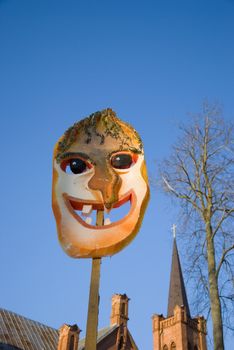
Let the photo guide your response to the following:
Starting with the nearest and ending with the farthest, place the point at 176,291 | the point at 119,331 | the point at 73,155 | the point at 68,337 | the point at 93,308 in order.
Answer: the point at 93,308, the point at 73,155, the point at 68,337, the point at 119,331, the point at 176,291

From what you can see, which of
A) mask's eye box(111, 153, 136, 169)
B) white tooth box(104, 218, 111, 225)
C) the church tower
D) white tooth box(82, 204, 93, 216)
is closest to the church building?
the church tower

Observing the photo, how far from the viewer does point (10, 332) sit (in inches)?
1081

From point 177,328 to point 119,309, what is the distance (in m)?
6.27

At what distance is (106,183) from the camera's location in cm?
930

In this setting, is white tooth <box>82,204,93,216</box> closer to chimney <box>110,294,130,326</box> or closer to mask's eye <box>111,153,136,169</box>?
mask's eye <box>111,153,136,169</box>

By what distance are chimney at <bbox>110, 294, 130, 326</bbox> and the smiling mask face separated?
24.0 metres

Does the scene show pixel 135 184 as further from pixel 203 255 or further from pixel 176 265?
pixel 176 265

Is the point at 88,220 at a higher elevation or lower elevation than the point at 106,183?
lower

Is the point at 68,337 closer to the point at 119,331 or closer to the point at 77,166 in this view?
the point at 119,331

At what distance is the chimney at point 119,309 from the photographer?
31.9m

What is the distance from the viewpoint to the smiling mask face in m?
8.70

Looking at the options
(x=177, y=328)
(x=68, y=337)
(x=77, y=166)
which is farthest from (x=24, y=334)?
(x=77, y=166)

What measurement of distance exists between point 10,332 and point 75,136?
20993 mm

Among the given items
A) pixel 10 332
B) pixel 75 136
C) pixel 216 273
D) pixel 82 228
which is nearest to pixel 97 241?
pixel 82 228
